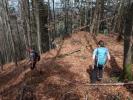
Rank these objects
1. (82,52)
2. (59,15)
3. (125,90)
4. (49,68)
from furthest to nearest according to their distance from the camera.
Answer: (59,15) < (82,52) < (49,68) < (125,90)

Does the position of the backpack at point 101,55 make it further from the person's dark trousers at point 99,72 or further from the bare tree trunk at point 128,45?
the bare tree trunk at point 128,45

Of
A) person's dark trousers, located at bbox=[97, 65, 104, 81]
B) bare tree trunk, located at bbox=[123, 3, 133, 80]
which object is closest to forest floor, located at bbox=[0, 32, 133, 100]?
person's dark trousers, located at bbox=[97, 65, 104, 81]

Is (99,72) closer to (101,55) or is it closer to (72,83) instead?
(101,55)

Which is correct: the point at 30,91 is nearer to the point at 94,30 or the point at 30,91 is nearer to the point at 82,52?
the point at 82,52

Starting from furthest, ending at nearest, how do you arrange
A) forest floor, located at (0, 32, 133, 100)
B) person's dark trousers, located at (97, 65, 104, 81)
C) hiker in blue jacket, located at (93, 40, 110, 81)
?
1. person's dark trousers, located at (97, 65, 104, 81)
2. hiker in blue jacket, located at (93, 40, 110, 81)
3. forest floor, located at (0, 32, 133, 100)

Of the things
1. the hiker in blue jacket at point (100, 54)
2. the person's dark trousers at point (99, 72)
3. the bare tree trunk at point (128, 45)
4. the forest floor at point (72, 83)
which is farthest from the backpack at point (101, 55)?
the forest floor at point (72, 83)

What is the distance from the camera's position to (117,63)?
15.6m

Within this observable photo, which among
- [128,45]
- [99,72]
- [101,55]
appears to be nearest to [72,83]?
[99,72]

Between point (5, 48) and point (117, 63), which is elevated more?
point (117, 63)

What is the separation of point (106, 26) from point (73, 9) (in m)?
8.60

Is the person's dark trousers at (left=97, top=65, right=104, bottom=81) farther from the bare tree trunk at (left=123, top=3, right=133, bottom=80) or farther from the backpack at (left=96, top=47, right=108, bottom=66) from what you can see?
the bare tree trunk at (left=123, top=3, right=133, bottom=80)

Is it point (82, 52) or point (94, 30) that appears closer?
point (82, 52)

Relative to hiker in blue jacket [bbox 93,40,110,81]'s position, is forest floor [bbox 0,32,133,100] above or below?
below

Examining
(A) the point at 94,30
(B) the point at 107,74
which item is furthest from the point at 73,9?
(B) the point at 107,74
